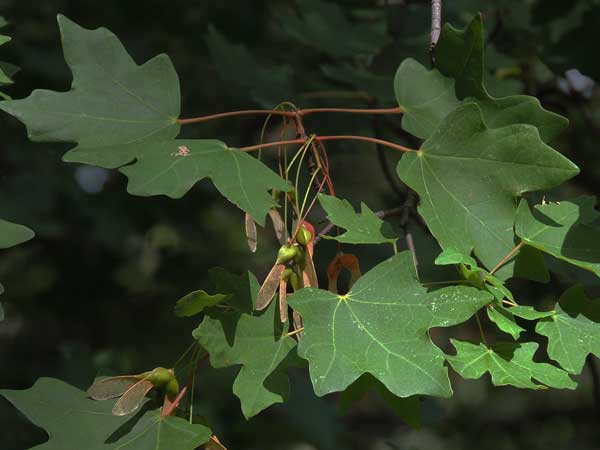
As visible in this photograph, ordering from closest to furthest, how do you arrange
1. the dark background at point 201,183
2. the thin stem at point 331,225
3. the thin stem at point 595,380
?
the thin stem at point 331,225
the thin stem at point 595,380
the dark background at point 201,183

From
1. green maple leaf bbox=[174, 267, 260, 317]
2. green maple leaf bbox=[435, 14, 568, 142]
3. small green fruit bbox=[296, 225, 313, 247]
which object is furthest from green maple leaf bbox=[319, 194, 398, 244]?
green maple leaf bbox=[435, 14, 568, 142]

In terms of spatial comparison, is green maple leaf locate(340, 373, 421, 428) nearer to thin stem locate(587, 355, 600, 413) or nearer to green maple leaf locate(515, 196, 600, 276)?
green maple leaf locate(515, 196, 600, 276)

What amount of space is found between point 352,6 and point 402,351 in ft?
6.09

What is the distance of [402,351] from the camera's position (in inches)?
51.3

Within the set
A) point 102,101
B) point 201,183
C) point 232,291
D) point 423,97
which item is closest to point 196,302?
point 232,291

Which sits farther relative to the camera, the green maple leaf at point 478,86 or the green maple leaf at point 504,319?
the green maple leaf at point 478,86

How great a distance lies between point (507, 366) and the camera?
1.33 m

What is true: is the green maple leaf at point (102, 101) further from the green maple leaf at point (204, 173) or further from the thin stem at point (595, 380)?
the thin stem at point (595, 380)

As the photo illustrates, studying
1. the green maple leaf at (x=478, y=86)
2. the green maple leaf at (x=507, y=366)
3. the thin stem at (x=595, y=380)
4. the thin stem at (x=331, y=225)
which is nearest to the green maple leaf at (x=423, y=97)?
the green maple leaf at (x=478, y=86)

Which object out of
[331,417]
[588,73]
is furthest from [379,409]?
[588,73]

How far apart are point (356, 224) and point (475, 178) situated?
0.20 meters

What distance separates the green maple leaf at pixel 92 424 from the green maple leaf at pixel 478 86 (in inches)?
26.1

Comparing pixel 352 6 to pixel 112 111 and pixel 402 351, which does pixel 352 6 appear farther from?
pixel 402 351

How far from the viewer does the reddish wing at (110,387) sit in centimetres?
140
